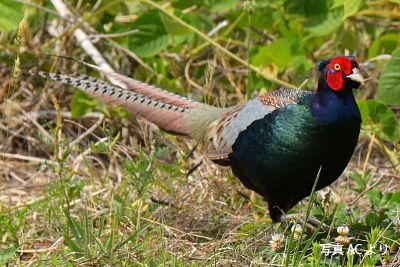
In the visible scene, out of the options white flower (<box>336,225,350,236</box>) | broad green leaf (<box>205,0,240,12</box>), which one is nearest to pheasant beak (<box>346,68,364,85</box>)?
white flower (<box>336,225,350,236</box>)

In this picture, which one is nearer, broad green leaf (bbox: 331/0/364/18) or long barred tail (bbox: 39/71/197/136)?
broad green leaf (bbox: 331/0/364/18)

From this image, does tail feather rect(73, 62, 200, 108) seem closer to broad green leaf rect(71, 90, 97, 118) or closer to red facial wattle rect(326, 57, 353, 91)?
broad green leaf rect(71, 90, 97, 118)

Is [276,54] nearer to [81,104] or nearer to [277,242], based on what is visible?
[81,104]

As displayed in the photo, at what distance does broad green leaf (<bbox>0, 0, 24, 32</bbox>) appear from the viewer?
4105mm

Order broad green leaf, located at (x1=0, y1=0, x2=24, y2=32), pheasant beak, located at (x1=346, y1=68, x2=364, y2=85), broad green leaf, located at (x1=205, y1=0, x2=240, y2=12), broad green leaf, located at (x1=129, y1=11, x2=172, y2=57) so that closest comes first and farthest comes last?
pheasant beak, located at (x1=346, y1=68, x2=364, y2=85)
broad green leaf, located at (x1=0, y1=0, x2=24, y2=32)
broad green leaf, located at (x1=205, y1=0, x2=240, y2=12)
broad green leaf, located at (x1=129, y1=11, x2=172, y2=57)

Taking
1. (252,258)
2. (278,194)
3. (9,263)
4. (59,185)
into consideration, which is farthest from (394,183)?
(9,263)

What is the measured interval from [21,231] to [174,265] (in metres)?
0.94

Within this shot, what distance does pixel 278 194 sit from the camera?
3.76 m

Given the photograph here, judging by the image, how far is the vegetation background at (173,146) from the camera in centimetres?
353

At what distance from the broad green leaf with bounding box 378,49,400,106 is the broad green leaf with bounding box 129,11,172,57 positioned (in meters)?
1.42

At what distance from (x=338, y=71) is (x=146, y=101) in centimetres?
102

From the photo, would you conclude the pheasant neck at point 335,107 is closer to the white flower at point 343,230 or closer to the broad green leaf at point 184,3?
the white flower at point 343,230

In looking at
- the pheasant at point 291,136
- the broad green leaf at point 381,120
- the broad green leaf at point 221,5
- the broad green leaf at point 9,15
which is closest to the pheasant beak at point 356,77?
the pheasant at point 291,136

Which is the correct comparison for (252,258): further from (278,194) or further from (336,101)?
(336,101)
